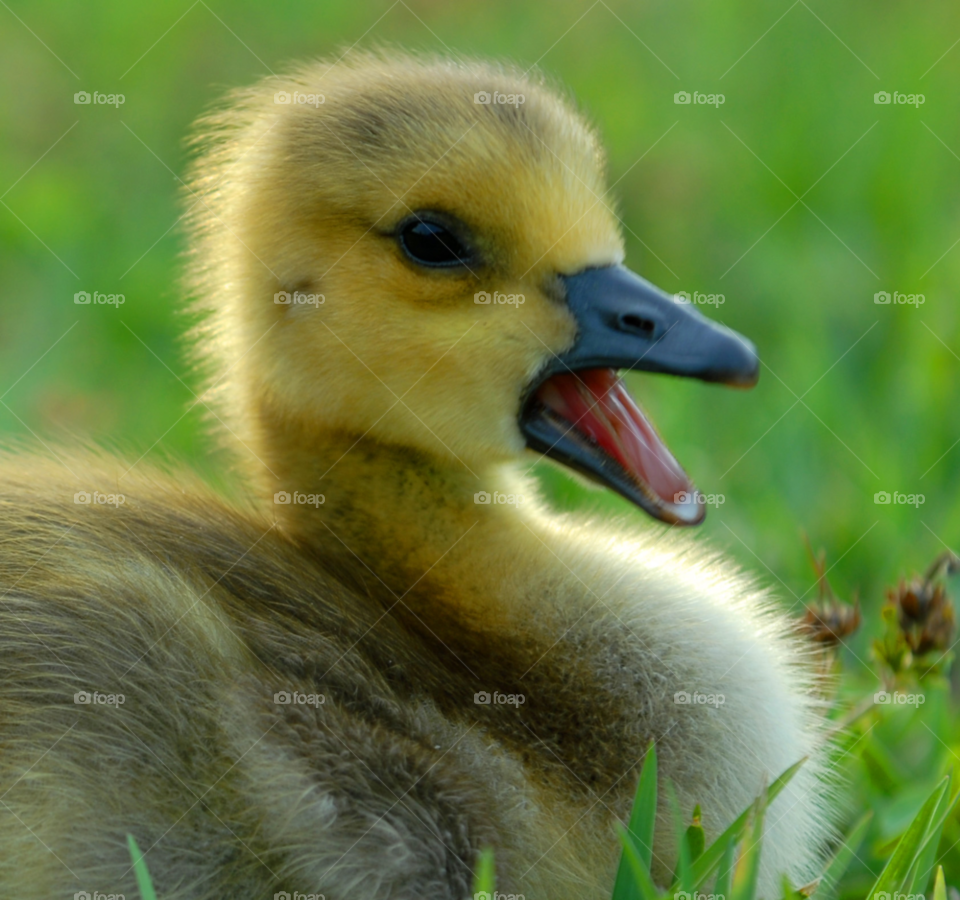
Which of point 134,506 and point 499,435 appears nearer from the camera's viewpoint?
point 134,506

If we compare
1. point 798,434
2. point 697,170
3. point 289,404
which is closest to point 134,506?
point 289,404

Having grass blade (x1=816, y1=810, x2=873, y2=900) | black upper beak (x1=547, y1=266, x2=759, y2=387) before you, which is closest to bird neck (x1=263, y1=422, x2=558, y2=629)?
black upper beak (x1=547, y1=266, x2=759, y2=387)

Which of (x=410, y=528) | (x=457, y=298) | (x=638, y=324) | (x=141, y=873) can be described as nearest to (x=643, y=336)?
(x=638, y=324)

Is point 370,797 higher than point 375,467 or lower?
lower

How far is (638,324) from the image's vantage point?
1775mm

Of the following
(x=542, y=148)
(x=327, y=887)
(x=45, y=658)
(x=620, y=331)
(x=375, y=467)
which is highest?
(x=542, y=148)

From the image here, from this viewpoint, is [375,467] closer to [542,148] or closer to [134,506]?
[134,506]

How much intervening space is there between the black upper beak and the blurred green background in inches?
27.3

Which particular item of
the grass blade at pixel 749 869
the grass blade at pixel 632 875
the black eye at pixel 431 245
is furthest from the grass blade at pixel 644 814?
the black eye at pixel 431 245

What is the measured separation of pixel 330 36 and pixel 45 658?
13.6 feet

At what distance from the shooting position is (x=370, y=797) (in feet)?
4.73

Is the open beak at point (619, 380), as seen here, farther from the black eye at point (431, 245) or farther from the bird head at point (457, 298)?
the black eye at point (431, 245)

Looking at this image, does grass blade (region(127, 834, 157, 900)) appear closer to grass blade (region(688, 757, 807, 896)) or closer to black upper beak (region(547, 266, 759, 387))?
grass blade (region(688, 757, 807, 896))

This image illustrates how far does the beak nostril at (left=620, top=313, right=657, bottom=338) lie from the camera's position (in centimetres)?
176
